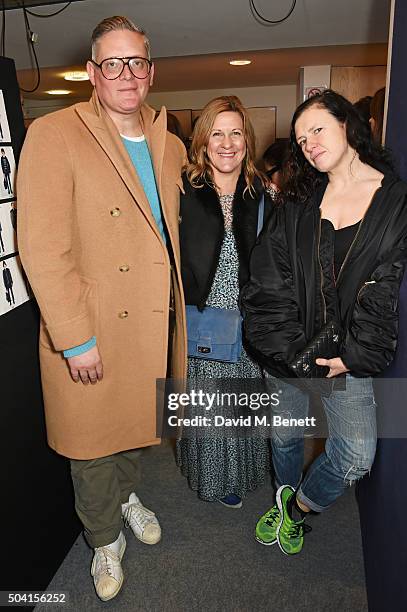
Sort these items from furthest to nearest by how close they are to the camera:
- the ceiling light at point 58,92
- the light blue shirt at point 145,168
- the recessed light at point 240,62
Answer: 1. the ceiling light at point 58,92
2. the recessed light at point 240,62
3. the light blue shirt at point 145,168

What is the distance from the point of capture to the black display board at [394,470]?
1231 mm

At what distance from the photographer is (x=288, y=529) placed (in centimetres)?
187

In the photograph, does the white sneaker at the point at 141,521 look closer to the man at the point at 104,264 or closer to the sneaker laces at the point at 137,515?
the sneaker laces at the point at 137,515

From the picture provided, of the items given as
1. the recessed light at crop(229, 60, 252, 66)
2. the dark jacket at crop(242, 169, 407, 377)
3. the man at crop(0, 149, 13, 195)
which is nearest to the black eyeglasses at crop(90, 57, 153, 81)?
the man at crop(0, 149, 13, 195)

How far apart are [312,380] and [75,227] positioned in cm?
78

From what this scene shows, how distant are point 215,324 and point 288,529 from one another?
2.54 ft

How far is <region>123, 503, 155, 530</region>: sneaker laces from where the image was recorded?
6.41 feet

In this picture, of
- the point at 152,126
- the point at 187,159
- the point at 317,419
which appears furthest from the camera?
the point at 317,419

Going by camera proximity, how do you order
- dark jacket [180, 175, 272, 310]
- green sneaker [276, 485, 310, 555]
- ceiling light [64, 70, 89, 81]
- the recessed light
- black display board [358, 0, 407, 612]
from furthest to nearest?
ceiling light [64, 70, 89, 81] < the recessed light < green sneaker [276, 485, 310, 555] < dark jacket [180, 175, 272, 310] < black display board [358, 0, 407, 612]

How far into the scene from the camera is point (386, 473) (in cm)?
143

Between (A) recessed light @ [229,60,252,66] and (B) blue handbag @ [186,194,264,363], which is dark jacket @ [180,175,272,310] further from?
(A) recessed light @ [229,60,252,66]

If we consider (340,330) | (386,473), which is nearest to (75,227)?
(340,330)

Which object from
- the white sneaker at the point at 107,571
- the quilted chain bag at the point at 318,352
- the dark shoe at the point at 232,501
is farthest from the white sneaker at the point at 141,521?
the quilted chain bag at the point at 318,352

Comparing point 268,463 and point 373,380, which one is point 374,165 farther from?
point 268,463
